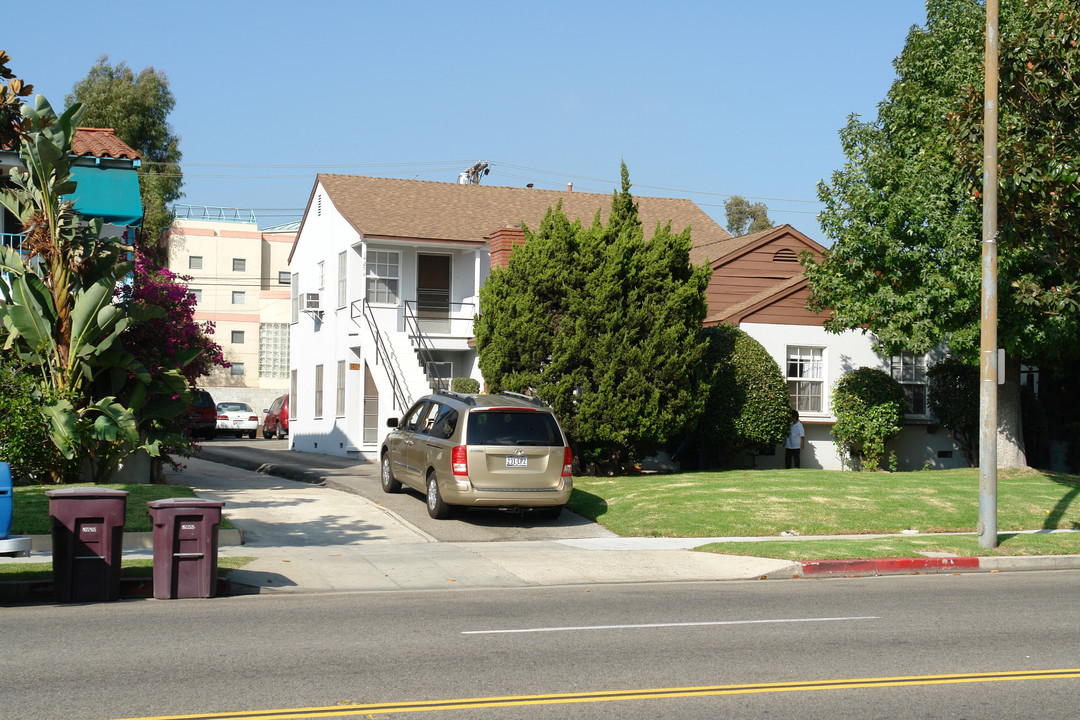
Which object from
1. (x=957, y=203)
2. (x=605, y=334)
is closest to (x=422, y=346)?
(x=605, y=334)

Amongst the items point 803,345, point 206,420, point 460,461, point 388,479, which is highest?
point 803,345

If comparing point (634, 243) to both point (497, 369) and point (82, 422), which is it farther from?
point (82, 422)

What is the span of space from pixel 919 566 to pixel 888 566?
0.46m

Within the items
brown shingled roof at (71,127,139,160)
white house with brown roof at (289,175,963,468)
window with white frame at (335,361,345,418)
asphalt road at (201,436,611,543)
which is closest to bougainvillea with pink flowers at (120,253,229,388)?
brown shingled roof at (71,127,139,160)

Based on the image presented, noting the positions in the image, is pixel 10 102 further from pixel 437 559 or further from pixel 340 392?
pixel 340 392

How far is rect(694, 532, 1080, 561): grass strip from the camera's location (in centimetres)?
1366

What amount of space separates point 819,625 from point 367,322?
64.1 ft

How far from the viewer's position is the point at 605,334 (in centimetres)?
1983

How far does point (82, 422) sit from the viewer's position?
15.8 metres

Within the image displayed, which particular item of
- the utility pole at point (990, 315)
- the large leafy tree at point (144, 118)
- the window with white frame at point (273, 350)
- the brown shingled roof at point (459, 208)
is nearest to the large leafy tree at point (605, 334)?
the utility pole at point (990, 315)

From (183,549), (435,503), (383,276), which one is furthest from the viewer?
(383,276)

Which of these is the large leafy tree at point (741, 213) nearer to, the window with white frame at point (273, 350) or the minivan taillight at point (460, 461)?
the window with white frame at point (273, 350)

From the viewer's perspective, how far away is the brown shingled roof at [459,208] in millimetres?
28156

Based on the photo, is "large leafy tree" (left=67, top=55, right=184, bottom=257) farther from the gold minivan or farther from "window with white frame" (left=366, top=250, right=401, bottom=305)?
the gold minivan
